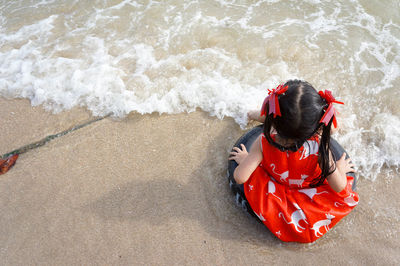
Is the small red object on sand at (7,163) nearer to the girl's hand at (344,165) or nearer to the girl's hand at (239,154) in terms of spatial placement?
the girl's hand at (239,154)

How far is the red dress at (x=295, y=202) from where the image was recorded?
238 cm

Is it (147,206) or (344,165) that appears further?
(147,206)

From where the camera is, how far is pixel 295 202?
247 cm

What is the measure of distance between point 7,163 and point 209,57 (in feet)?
8.05

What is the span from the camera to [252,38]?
419 cm

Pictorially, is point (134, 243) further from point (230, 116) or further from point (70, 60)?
point (70, 60)

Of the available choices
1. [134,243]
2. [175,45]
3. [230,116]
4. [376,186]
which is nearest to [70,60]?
[175,45]

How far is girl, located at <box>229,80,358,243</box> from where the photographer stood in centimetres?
217

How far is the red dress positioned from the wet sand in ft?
0.57

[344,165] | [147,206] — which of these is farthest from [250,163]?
[147,206]

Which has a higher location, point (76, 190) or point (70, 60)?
point (70, 60)

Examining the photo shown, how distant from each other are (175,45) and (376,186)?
280 cm

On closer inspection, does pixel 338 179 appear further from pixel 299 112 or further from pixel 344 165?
pixel 299 112

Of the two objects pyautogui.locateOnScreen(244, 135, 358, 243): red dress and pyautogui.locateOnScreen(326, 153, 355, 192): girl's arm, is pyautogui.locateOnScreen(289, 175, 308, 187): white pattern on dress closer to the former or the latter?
pyautogui.locateOnScreen(244, 135, 358, 243): red dress
